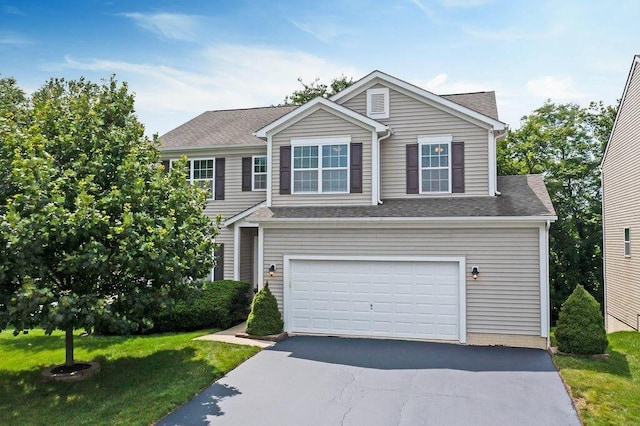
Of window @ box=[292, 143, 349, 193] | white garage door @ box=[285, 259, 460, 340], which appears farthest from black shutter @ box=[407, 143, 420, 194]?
white garage door @ box=[285, 259, 460, 340]

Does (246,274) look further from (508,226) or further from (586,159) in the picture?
(586,159)

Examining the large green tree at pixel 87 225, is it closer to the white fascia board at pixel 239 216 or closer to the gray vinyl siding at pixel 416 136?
the white fascia board at pixel 239 216

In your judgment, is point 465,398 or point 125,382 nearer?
point 465,398

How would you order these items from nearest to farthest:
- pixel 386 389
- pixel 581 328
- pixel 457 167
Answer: pixel 386 389 < pixel 581 328 < pixel 457 167

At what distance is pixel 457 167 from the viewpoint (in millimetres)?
12828

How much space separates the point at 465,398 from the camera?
305 inches

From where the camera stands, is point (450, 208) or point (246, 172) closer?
point (450, 208)

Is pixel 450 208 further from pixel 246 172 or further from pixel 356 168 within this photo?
pixel 246 172

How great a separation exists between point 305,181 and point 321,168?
2.03 feet

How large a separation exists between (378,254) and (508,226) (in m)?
3.35

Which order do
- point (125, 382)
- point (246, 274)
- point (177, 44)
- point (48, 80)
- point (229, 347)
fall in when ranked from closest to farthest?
point (125, 382)
point (229, 347)
point (177, 44)
point (246, 274)
point (48, 80)

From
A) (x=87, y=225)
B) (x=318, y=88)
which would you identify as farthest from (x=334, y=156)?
(x=318, y=88)

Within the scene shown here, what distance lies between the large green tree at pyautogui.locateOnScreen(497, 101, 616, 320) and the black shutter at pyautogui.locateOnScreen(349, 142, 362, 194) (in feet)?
52.4

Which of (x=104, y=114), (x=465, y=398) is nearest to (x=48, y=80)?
(x=104, y=114)
